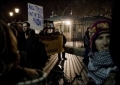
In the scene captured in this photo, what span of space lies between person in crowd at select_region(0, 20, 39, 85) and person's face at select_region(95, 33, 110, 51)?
96cm

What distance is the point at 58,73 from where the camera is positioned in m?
6.71

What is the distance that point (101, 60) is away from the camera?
2.28 meters

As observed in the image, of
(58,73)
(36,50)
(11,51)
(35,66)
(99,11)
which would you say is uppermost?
(99,11)

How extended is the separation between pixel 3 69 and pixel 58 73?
497 cm

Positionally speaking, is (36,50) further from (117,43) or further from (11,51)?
(117,43)

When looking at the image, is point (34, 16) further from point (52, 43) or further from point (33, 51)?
point (52, 43)

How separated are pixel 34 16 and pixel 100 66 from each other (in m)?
4.93

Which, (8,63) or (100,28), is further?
(100,28)

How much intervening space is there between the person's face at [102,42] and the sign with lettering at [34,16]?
14.1 ft

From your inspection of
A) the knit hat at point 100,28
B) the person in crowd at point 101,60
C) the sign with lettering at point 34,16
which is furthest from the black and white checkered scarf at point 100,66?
the sign with lettering at point 34,16

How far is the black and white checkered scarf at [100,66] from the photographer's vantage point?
7.16 ft

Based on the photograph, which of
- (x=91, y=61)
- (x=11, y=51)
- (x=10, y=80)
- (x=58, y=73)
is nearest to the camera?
(x=10, y=80)

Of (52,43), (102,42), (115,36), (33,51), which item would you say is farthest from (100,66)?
(52,43)

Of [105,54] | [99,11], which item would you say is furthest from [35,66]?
[99,11]
